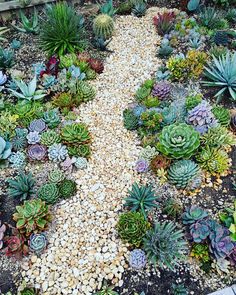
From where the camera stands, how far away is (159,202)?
12.3ft

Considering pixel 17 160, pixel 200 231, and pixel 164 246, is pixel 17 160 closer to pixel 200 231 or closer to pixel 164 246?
pixel 164 246

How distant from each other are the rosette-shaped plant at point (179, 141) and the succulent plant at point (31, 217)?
4.44ft

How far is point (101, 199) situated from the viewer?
12.5ft

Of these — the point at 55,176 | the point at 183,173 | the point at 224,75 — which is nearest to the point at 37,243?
the point at 55,176

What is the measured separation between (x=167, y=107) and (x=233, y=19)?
226cm

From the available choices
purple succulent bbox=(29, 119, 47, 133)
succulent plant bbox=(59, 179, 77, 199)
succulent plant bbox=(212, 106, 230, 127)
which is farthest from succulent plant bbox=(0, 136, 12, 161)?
succulent plant bbox=(212, 106, 230, 127)

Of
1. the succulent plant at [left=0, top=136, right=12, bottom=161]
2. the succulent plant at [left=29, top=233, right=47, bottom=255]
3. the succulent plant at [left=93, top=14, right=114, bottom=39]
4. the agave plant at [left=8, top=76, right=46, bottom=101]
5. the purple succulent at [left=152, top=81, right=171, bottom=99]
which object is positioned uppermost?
the succulent plant at [left=93, top=14, right=114, bottom=39]

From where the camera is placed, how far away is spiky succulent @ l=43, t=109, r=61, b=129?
4.28 m

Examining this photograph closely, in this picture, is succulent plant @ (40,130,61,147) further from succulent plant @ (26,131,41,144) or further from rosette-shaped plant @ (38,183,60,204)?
rosette-shaped plant @ (38,183,60,204)

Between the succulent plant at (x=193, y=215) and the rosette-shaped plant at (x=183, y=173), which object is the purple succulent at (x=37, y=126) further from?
the succulent plant at (x=193, y=215)

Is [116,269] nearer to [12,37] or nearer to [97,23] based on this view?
[97,23]

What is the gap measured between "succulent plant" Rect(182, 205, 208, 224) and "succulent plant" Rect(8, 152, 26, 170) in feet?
5.82

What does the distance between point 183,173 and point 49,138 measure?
1.48 m

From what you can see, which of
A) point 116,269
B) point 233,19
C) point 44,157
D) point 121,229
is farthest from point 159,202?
point 233,19
